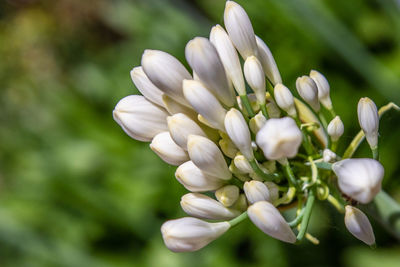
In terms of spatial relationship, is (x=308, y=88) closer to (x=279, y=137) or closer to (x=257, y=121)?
(x=257, y=121)

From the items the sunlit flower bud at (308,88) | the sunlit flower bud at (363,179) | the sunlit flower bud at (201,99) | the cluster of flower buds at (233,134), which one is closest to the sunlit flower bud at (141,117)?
the cluster of flower buds at (233,134)

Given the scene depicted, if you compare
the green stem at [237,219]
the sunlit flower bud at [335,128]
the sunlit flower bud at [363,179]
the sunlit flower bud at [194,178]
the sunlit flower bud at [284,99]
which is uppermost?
the sunlit flower bud at [284,99]

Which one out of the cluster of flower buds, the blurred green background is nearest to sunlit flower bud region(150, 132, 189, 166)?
the cluster of flower buds

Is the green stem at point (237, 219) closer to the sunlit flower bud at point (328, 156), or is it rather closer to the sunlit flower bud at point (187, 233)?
the sunlit flower bud at point (187, 233)

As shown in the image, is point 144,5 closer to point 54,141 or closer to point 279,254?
point 54,141

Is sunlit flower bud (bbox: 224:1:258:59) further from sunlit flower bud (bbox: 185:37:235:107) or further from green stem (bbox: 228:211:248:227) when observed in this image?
green stem (bbox: 228:211:248:227)

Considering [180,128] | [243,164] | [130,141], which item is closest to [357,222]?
[243,164]

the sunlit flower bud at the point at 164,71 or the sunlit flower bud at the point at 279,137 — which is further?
the sunlit flower bud at the point at 164,71
